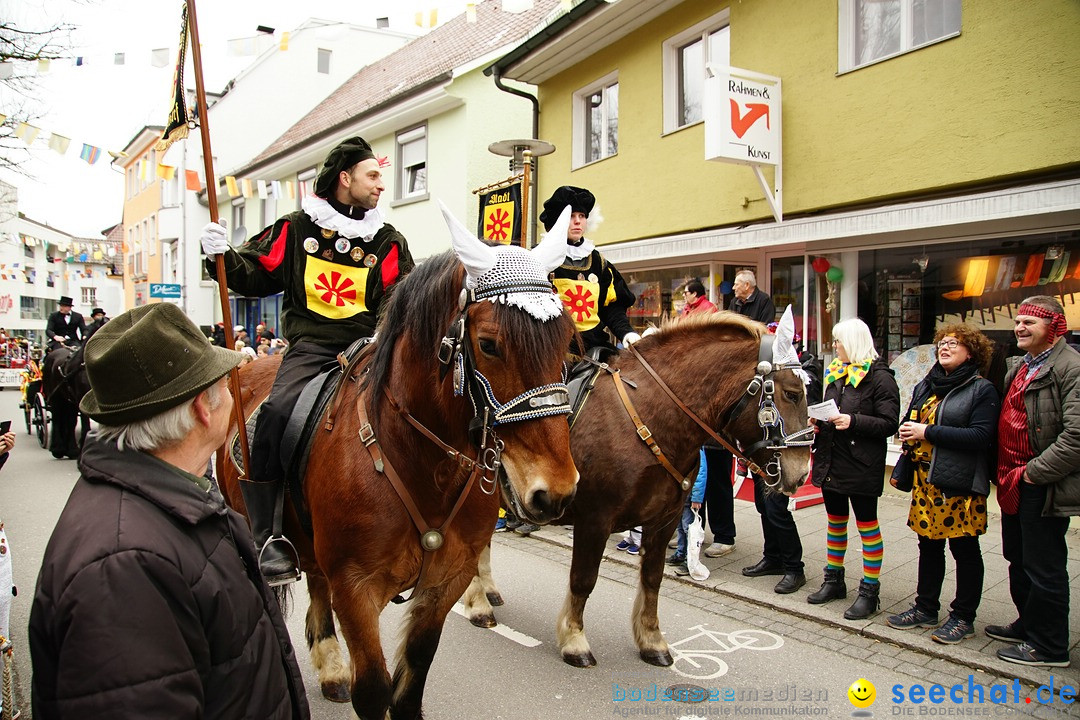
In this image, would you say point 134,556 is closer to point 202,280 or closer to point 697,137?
point 697,137

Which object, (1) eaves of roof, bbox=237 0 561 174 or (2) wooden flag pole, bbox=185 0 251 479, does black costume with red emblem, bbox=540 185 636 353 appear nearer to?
(2) wooden flag pole, bbox=185 0 251 479

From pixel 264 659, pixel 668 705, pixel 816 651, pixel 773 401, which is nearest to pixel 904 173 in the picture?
pixel 773 401

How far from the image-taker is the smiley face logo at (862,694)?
356cm

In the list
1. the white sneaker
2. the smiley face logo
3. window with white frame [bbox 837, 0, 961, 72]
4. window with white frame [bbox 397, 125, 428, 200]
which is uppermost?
window with white frame [bbox 397, 125, 428, 200]

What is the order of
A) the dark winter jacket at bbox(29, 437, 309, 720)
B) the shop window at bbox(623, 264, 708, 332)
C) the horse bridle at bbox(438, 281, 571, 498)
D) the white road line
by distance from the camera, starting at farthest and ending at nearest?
the shop window at bbox(623, 264, 708, 332), the white road line, the horse bridle at bbox(438, 281, 571, 498), the dark winter jacket at bbox(29, 437, 309, 720)

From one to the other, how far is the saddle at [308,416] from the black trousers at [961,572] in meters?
3.82

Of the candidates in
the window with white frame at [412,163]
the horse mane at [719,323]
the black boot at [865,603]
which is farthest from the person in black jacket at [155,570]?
the window with white frame at [412,163]

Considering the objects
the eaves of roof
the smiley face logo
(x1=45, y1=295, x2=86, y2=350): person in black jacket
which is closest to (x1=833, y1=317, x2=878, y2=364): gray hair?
the smiley face logo

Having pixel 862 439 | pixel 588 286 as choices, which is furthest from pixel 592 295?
pixel 862 439

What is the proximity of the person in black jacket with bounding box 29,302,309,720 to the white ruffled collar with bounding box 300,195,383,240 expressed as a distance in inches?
72.5

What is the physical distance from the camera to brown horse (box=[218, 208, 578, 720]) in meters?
2.28

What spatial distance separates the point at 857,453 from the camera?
15.6 feet

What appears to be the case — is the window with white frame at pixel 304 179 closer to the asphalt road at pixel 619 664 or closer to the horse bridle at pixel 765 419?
the asphalt road at pixel 619 664

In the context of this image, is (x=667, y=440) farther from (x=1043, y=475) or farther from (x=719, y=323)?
(x=1043, y=475)
